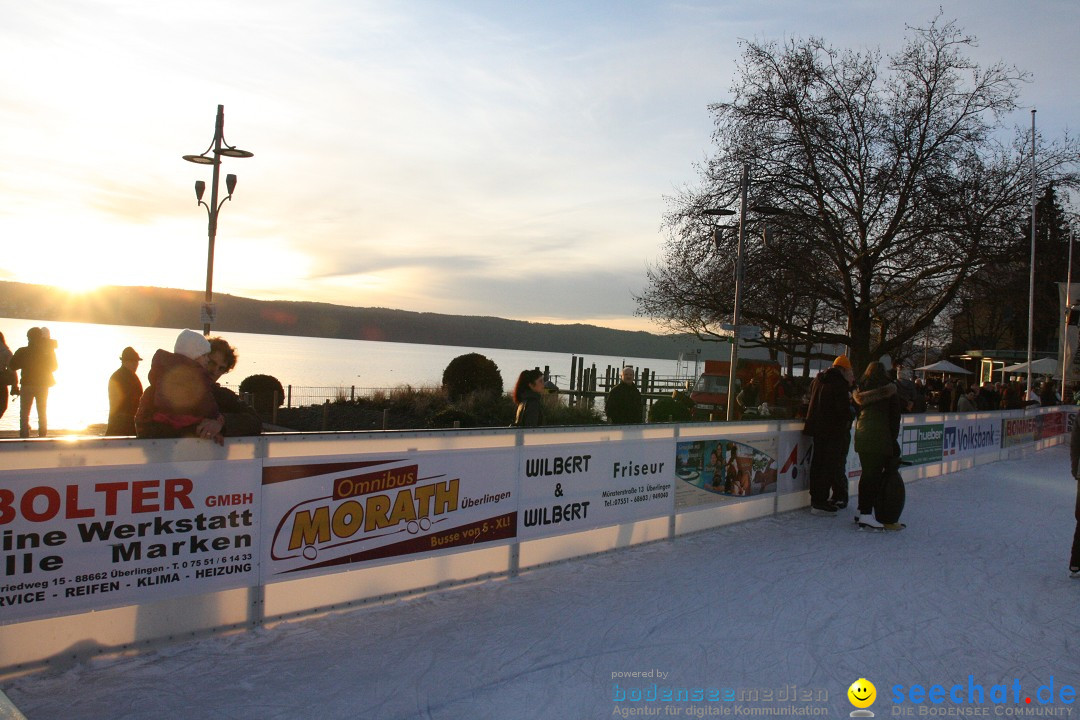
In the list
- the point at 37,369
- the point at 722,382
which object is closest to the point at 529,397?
the point at 37,369

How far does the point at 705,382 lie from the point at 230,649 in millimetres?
29863

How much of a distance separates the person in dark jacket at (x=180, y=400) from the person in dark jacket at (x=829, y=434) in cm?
716

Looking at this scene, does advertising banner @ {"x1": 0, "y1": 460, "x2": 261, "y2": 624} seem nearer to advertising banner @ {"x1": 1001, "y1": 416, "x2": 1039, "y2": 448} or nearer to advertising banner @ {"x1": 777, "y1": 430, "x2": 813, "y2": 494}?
advertising banner @ {"x1": 777, "y1": 430, "x2": 813, "y2": 494}

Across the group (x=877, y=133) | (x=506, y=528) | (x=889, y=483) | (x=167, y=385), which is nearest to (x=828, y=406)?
(x=889, y=483)

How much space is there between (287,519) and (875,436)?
6.38 metres

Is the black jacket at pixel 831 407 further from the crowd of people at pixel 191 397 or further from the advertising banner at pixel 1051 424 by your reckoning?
the advertising banner at pixel 1051 424

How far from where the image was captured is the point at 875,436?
29.9ft

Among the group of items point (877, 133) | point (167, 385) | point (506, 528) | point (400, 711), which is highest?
point (877, 133)

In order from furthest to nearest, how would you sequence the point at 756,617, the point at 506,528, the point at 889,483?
the point at 889,483, the point at 506,528, the point at 756,617

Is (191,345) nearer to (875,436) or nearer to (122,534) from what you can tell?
(122,534)

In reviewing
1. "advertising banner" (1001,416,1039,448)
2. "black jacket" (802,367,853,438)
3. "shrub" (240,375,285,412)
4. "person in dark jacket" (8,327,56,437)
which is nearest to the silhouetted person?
"person in dark jacket" (8,327,56,437)

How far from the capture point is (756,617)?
579 centimetres

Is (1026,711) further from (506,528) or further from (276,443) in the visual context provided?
(276,443)

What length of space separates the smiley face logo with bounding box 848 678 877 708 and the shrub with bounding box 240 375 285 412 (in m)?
17.0
